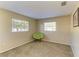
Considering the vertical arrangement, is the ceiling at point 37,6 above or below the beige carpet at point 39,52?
above

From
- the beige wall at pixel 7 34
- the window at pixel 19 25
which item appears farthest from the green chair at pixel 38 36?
the beige wall at pixel 7 34

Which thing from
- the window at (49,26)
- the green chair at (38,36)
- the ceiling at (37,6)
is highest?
the ceiling at (37,6)

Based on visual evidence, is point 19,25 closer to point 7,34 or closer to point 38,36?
point 7,34

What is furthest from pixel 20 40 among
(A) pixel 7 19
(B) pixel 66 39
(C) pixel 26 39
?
(B) pixel 66 39

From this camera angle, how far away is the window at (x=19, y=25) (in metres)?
4.60

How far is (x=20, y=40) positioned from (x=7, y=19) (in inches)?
64.6

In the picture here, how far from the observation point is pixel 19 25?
5.14 m

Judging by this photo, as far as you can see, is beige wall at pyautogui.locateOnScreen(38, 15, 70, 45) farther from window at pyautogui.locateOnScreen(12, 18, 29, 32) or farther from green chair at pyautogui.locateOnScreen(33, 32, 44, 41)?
window at pyautogui.locateOnScreen(12, 18, 29, 32)

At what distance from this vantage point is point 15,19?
4.67 metres

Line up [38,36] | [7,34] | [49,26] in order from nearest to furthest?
[7,34] < [38,36] < [49,26]

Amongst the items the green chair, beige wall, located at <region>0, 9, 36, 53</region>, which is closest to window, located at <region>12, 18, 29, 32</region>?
beige wall, located at <region>0, 9, 36, 53</region>

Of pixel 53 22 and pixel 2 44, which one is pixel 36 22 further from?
pixel 2 44

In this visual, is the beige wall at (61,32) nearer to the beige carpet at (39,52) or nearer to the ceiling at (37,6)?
the beige carpet at (39,52)

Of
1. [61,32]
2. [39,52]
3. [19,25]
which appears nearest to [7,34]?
[19,25]
